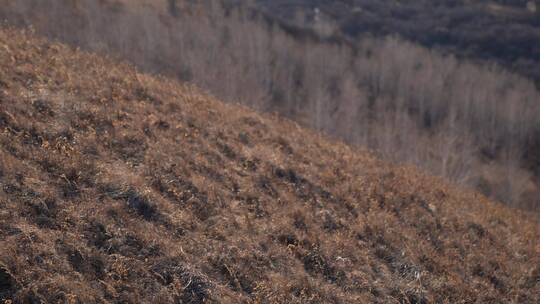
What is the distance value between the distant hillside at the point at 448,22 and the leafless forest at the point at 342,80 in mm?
7525

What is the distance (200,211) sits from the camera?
7949mm

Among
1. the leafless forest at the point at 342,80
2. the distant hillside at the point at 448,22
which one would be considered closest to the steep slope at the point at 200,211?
the leafless forest at the point at 342,80

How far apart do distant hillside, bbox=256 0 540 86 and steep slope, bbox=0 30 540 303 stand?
3326cm

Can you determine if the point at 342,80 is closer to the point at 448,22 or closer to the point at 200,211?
the point at 448,22

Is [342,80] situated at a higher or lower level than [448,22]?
lower

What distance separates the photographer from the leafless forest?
73.9ft

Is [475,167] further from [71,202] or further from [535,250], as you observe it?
[71,202]

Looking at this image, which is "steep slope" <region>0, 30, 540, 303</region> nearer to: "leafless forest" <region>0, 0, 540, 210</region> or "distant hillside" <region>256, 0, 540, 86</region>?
"leafless forest" <region>0, 0, 540, 210</region>

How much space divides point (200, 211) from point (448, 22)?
4862 cm

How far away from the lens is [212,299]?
6.45 meters

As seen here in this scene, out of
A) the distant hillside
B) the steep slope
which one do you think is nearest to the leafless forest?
the distant hillside

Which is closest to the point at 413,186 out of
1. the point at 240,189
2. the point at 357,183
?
the point at 357,183

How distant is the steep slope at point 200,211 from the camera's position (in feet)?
21.0

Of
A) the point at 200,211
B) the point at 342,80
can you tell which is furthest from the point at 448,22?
the point at 200,211
